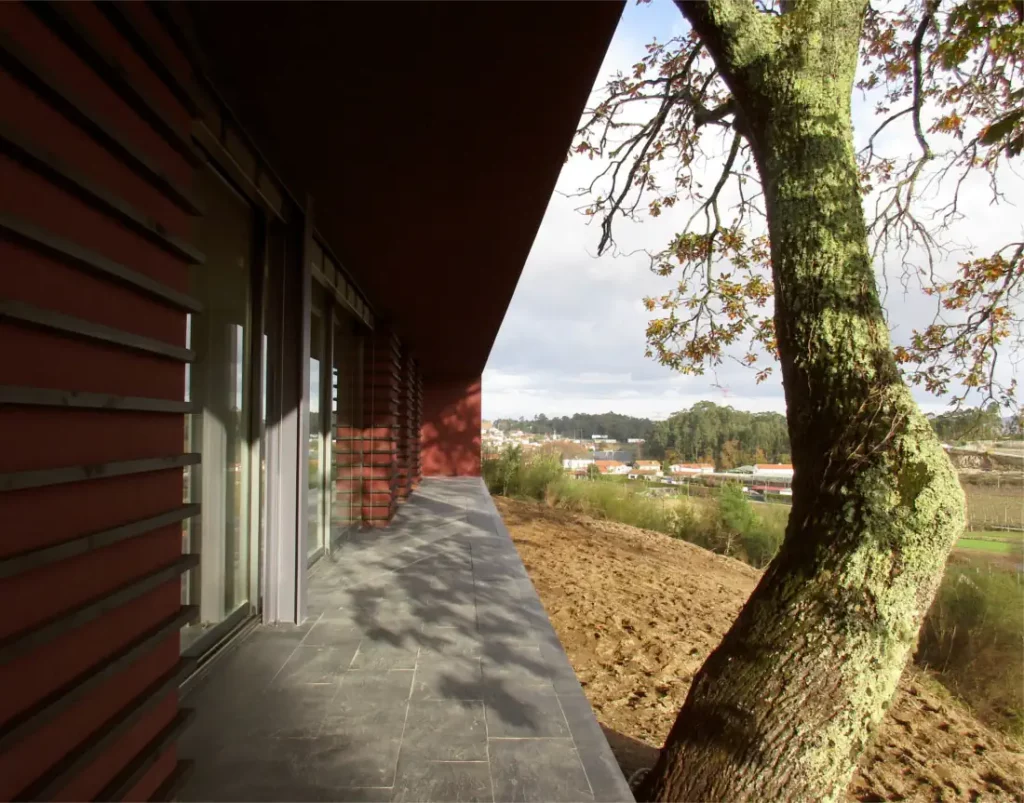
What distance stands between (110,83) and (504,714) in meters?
2.40

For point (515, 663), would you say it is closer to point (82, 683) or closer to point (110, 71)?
point (82, 683)

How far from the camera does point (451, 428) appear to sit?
1438cm

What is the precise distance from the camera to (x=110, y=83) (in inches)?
57.9

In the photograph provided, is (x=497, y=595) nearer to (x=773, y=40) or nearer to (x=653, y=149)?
(x=773, y=40)

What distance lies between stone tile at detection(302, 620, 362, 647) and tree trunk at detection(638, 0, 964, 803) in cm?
166

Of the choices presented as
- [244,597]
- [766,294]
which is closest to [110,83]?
[244,597]

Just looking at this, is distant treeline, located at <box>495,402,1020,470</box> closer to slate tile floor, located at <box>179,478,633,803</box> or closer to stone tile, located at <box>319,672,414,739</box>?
slate tile floor, located at <box>179,478,633,803</box>

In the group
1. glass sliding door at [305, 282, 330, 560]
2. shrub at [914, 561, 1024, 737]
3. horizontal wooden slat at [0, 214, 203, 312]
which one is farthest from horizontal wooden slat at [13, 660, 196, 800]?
shrub at [914, 561, 1024, 737]

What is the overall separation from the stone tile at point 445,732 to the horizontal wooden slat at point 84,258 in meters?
1.67

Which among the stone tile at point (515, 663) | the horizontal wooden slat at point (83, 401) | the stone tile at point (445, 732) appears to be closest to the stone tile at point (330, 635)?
the stone tile at point (515, 663)

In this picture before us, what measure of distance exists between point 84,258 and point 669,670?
414 cm

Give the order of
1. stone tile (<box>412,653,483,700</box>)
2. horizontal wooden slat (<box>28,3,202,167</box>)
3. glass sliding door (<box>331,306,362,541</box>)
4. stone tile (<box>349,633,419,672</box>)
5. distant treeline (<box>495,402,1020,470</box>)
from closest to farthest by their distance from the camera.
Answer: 1. horizontal wooden slat (<box>28,3,202,167</box>)
2. stone tile (<box>412,653,483,700</box>)
3. stone tile (<box>349,633,419,672</box>)
4. distant treeline (<box>495,402,1020,470</box>)
5. glass sliding door (<box>331,306,362,541</box>)

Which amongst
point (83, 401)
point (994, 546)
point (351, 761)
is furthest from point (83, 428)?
point (994, 546)

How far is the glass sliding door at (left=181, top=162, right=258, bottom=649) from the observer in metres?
2.77
